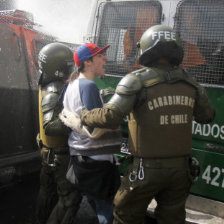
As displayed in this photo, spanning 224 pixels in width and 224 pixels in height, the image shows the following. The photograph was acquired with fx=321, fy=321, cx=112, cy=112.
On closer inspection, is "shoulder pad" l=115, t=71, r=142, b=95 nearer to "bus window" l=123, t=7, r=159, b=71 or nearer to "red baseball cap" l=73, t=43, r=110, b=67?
"red baseball cap" l=73, t=43, r=110, b=67

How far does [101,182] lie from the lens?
8.57ft

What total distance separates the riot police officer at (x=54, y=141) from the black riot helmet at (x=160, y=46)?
1.01 meters

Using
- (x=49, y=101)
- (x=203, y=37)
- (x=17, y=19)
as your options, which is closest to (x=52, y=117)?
(x=49, y=101)

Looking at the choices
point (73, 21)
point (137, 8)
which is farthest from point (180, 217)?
point (73, 21)

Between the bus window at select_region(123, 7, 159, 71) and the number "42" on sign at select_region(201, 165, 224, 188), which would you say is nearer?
the number "42" on sign at select_region(201, 165, 224, 188)

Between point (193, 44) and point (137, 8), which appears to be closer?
point (193, 44)

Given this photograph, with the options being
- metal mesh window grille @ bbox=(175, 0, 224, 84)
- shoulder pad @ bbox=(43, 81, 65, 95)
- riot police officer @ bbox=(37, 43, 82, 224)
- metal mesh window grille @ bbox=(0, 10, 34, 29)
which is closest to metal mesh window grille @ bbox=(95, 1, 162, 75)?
metal mesh window grille @ bbox=(175, 0, 224, 84)

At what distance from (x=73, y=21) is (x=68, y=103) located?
19182mm

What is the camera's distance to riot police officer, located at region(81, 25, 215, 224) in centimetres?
225

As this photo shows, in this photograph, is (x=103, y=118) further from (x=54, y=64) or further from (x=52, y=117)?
(x=54, y=64)

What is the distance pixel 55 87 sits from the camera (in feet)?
10.4

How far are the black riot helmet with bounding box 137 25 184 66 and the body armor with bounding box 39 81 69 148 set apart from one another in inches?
40.4

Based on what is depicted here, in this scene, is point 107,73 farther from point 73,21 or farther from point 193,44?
point 73,21

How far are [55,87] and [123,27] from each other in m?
1.12
